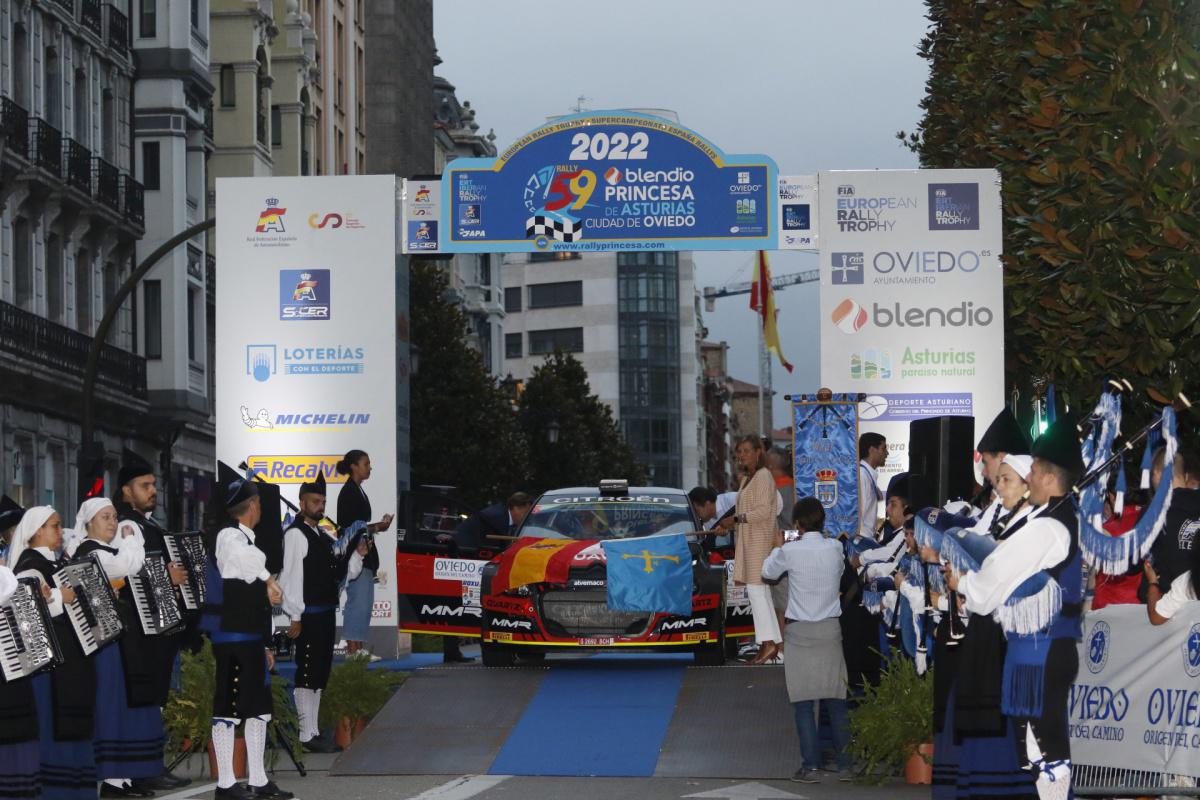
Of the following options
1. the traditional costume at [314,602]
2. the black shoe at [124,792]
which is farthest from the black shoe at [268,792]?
the traditional costume at [314,602]

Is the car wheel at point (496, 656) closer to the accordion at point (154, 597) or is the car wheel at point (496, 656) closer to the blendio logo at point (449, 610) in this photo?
the blendio logo at point (449, 610)

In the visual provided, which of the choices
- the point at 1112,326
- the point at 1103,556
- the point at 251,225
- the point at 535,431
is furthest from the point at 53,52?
the point at 535,431

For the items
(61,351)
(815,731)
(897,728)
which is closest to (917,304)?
(815,731)

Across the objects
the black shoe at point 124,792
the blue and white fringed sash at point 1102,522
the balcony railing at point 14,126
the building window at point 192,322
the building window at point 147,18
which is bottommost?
the black shoe at point 124,792

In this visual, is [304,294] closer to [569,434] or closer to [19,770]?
[19,770]

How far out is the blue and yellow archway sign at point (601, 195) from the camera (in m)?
22.8

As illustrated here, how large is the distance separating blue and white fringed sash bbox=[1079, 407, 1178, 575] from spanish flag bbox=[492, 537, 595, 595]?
7755mm

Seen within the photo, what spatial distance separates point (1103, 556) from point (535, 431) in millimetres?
65028

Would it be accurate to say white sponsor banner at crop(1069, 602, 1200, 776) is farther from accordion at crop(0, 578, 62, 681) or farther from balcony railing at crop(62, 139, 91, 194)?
balcony railing at crop(62, 139, 91, 194)

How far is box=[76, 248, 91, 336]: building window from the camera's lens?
41781 millimetres

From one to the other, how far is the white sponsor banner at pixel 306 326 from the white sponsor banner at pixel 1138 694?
425 inches

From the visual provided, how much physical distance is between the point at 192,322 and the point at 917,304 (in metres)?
27.1

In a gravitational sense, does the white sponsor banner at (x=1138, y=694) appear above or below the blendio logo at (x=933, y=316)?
below

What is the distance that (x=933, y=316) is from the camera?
2261 cm
